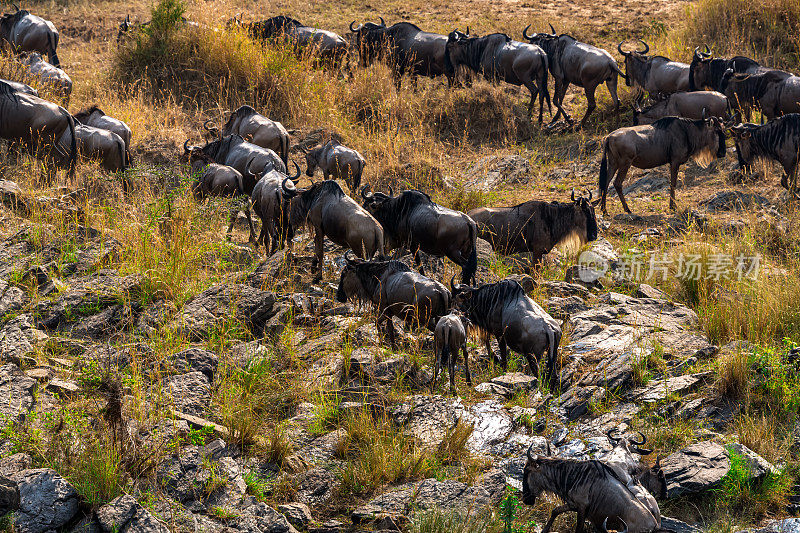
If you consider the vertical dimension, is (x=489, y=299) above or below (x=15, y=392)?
below

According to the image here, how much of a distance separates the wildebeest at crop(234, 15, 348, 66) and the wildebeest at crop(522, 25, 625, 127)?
12.3 ft

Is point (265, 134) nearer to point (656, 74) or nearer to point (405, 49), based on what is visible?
point (405, 49)

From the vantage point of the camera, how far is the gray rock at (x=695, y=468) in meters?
5.34

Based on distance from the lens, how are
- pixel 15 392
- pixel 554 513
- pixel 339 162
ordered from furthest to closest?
pixel 339 162
pixel 15 392
pixel 554 513

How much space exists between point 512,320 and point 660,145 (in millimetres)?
5484

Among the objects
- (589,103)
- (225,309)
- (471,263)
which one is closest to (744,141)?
(589,103)

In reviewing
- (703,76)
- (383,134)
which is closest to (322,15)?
(383,134)

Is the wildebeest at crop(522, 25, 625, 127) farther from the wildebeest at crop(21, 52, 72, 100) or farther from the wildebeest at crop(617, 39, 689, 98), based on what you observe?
the wildebeest at crop(21, 52, 72, 100)

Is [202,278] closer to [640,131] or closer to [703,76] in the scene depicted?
[640,131]

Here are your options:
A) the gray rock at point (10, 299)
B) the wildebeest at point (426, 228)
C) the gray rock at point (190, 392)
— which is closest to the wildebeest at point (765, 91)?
the wildebeest at point (426, 228)

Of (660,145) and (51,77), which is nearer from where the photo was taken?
(660,145)

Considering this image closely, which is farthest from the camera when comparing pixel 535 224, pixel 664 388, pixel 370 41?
pixel 370 41

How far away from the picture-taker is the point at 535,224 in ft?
30.5

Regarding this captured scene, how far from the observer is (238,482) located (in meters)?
5.29
